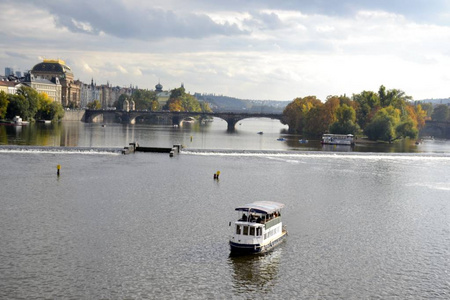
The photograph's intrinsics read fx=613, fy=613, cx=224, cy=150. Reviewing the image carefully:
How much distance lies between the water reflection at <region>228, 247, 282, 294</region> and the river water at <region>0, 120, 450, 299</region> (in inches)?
5.3

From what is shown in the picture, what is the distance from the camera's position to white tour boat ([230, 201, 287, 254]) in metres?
45.7

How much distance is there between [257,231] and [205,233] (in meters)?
6.10

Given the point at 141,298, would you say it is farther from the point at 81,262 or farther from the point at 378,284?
the point at 378,284

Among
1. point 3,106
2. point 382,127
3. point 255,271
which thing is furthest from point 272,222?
point 3,106

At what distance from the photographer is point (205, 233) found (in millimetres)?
50938

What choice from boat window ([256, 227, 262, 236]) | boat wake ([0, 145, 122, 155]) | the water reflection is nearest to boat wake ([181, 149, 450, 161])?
boat wake ([0, 145, 122, 155])

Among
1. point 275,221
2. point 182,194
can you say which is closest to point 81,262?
point 275,221

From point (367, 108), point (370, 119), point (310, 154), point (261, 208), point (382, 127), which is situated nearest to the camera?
point (261, 208)

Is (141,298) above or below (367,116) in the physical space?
below

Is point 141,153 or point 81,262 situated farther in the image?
point 141,153

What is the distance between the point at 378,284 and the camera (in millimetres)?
40906

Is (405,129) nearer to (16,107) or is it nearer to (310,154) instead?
(310,154)

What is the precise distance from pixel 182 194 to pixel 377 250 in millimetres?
26775

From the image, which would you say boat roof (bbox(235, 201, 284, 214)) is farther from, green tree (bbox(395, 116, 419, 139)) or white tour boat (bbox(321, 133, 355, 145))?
green tree (bbox(395, 116, 419, 139))
